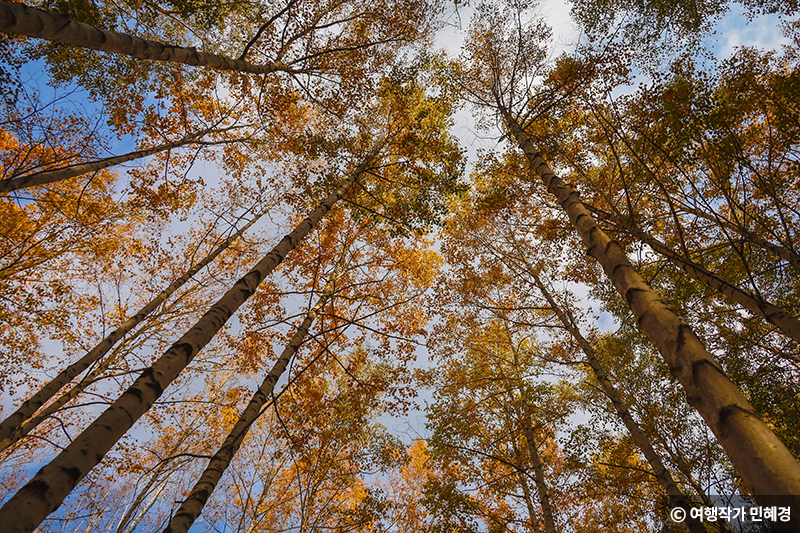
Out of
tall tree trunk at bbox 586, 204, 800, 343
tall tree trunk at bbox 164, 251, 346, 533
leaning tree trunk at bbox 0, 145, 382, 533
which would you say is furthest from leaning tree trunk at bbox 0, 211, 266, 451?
tall tree trunk at bbox 586, 204, 800, 343

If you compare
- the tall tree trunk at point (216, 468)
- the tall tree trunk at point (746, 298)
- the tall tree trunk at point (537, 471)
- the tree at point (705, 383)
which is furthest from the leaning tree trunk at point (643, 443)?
the tall tree trunk at point (216, 468)

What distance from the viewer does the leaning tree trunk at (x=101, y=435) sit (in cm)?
135

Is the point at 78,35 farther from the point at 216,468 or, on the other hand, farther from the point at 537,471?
the point at 537,471

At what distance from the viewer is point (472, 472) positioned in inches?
277

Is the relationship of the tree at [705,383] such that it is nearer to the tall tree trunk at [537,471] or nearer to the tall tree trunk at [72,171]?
the tall tree trunk at [537,471]

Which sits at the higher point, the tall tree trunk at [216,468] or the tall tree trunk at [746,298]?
the tall tree trunk at [746,298]

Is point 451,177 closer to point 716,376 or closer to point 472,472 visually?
point 716,376

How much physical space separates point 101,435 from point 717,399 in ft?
10.3

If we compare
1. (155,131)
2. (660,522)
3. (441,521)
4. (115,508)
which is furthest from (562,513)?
(115,508)

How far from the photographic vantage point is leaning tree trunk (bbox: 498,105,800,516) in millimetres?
1029

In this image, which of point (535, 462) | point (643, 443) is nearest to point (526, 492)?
point (535, 462)

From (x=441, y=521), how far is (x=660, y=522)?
18.2ft

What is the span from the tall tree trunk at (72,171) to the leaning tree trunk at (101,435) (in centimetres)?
428

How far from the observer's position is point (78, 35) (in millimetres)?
2873
